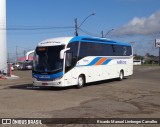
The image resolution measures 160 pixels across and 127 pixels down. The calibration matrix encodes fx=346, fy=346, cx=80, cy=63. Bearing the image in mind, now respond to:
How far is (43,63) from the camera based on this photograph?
20.7 metres

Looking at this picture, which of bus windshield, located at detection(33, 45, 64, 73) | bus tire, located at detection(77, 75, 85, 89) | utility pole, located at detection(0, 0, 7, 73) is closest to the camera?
bus windshield, located at detection(33, 45, 64, 73)

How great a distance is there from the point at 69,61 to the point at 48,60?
128 centimetres

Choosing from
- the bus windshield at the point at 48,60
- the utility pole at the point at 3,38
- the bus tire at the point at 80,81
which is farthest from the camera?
the utility pole at the point at 3,38

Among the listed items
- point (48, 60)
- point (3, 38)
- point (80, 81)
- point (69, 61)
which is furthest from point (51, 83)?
point (3, 38)

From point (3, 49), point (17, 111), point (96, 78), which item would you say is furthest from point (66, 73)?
point (3, 49)

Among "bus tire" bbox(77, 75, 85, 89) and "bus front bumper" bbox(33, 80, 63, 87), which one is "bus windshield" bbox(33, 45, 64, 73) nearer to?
"bus front bumper" bbox(33, 80, 63, 87)

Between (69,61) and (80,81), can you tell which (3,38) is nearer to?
(80,81)

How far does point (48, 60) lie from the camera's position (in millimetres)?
Result: 20516

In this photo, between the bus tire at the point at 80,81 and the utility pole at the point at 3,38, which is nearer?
the bus tire at the point at 80,81

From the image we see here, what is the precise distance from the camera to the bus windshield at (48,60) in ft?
66.8

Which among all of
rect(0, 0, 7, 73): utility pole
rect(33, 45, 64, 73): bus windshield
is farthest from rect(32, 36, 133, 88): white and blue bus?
rect(0, 0, 7, 73): utility pole

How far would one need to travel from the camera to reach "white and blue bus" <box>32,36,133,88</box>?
20.4 meters

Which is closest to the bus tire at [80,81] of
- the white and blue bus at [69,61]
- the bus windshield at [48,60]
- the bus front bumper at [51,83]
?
the white and blue bus at [69,61]

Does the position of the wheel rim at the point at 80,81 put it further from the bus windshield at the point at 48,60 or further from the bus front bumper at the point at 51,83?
the bus windshield at the point at 48,60
